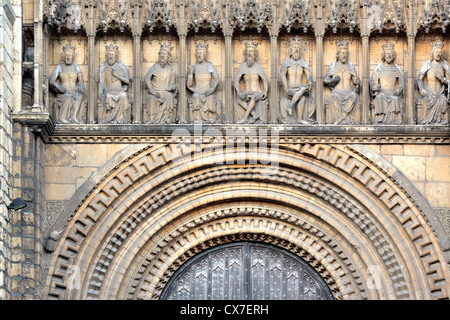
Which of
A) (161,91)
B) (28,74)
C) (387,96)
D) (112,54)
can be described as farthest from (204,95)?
(387,96)

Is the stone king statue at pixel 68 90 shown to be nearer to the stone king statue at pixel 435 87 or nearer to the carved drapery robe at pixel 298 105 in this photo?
the carved drapery robe at pixel 298 105

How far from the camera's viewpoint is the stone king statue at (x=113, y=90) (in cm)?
2133

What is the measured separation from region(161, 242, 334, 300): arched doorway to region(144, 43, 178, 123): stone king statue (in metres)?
2.48

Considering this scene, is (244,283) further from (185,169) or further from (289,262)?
(185,169)

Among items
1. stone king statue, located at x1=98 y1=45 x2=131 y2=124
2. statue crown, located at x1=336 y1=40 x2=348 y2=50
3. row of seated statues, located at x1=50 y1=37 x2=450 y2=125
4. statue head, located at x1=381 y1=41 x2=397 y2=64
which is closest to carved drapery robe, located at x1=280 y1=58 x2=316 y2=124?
row of seated statues, located at x1=50 y1=37 x2=450 y2=125

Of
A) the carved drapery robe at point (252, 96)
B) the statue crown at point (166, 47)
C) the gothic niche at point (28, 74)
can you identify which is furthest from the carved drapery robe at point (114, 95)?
the carved drapery robe at point (252, 96)

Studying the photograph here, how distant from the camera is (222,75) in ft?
71.3

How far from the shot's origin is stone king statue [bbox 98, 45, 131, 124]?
21.3 metres

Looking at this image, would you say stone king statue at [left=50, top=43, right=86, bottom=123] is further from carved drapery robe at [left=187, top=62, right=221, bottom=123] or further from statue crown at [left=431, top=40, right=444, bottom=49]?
statue crown at [left=431, top=40, right=444, bottom=49]

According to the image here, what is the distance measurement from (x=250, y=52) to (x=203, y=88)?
101 cm

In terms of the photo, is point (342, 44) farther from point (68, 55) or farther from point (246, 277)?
point (68, 55)

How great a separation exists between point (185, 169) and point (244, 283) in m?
2.23
